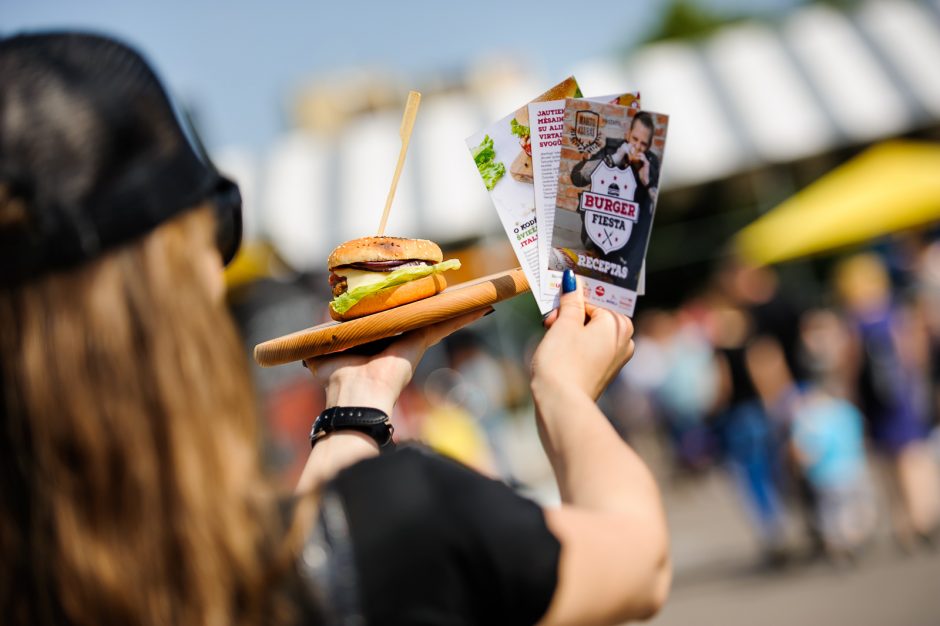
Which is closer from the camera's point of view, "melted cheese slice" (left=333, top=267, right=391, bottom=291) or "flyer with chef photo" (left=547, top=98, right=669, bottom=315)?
"flyer with chef photo" (left=547, top=98, right=669, bottom=315)

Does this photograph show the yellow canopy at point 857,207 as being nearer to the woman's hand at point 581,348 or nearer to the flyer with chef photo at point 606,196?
the flyer with chef photo at point 606,196

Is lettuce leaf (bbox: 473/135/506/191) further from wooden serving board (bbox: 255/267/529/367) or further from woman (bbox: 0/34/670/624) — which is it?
woman (bbox: 0/34/670/624)

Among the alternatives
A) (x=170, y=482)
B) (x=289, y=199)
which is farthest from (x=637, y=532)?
(x=289, y=199)

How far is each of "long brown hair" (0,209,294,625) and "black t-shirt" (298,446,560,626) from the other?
4.3 inches

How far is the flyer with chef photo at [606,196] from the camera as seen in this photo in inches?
67.0

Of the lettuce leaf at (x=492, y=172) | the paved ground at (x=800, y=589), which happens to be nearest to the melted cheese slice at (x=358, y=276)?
the lettuce leaf at (x=492, y=172)

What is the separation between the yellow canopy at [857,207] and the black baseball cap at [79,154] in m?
11.0

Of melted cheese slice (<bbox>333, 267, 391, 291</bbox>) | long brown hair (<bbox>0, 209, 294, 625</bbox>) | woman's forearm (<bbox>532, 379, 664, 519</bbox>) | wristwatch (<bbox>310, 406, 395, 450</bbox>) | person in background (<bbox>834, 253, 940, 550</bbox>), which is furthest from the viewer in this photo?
person in background (<bbox>834, 253, 940, 550</bbox>)

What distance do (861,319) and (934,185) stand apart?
192 inches

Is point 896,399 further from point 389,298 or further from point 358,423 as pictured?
point 358,423

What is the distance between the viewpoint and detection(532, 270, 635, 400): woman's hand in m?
1.43

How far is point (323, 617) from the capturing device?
42.4 inches

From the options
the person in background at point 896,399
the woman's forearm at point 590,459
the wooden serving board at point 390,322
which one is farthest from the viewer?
the person in background at point 896,399

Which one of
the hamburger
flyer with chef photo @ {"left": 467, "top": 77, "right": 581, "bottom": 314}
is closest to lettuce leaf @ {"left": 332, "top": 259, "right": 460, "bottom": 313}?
the hamburger
